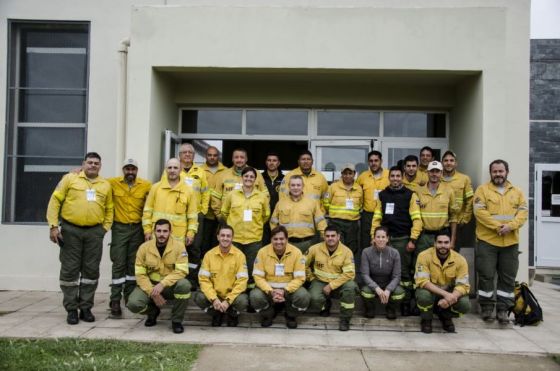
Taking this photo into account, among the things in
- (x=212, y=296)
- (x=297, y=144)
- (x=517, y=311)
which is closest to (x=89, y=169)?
(x=212, y=296)

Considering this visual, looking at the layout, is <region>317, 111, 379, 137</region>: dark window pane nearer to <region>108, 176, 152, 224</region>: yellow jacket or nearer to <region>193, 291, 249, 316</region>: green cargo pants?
<region>108, 176, 152, 224</region>: yellow jacket

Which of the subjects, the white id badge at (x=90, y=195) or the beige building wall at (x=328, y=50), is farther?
the beige building wall at (x=328, y=50)

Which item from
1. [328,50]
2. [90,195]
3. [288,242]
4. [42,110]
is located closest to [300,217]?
[288,242]

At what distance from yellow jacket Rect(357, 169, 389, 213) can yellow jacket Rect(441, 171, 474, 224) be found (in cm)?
77

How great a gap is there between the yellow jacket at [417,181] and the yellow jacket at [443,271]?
1.06m

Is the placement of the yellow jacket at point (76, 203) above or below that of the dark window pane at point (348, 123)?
below

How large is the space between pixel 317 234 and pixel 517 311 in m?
2.72

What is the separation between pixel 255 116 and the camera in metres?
8.98

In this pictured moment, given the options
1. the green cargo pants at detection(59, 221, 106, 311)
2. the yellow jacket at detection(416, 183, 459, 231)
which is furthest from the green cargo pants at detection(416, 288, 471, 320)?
the green cargo pants at detection(59, 221, 106, 311)

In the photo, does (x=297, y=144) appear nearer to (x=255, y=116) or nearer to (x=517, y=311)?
(x=255, y=116)

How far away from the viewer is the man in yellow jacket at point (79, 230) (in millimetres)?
6254

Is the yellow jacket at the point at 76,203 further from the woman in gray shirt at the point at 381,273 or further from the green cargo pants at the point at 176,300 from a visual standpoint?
the woman in gray shirt at the point at 381,273

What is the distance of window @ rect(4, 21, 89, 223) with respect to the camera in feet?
28.5

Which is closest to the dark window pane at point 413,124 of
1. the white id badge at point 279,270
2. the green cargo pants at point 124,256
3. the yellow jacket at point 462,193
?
the yellow jacket at point 462,193
